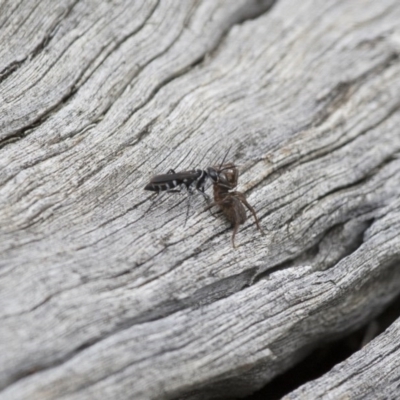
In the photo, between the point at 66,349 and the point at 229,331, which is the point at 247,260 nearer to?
the point at 229,331

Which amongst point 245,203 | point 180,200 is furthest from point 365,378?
point 180,200

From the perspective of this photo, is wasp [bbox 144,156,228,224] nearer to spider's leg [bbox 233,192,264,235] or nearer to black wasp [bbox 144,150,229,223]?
black wasp [bbox 144,150,229,223]

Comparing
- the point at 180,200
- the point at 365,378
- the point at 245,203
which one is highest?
the point at 180,200

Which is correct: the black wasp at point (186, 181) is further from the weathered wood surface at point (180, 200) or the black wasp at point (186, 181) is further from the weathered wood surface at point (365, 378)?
the weathered wood surface at point (365, 378)

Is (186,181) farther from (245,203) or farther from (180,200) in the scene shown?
(245,203)

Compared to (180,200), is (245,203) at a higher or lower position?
lower

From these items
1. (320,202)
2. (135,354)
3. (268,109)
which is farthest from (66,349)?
(268,109)

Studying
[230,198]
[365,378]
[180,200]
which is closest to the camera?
[365,378]
